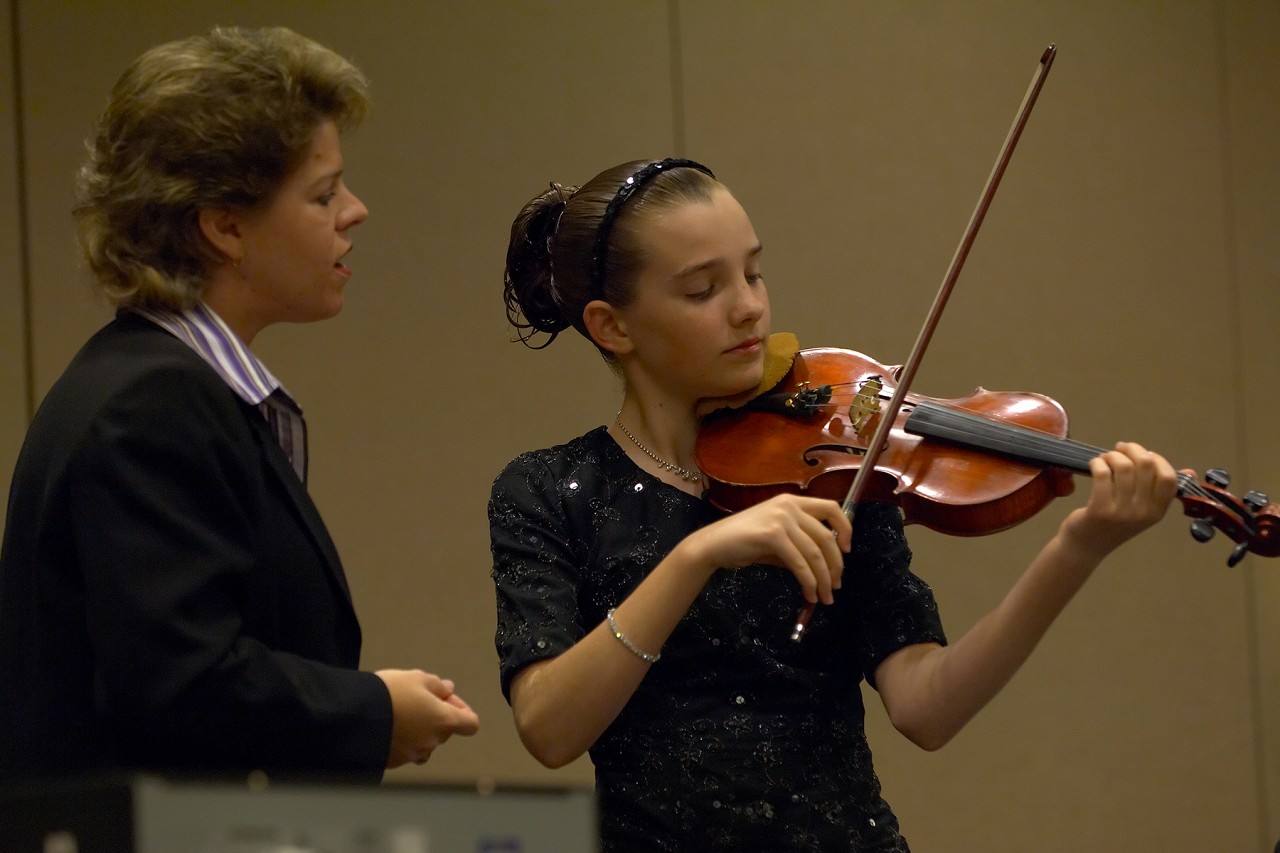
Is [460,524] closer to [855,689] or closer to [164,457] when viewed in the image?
[855,689]

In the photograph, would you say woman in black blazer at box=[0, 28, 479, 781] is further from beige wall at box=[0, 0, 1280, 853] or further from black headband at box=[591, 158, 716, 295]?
beige wall at box=[0, 0, 1280, 853]

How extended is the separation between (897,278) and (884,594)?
4.71 feet

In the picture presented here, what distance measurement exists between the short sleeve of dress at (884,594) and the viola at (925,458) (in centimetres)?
8

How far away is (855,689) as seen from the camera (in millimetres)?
1478

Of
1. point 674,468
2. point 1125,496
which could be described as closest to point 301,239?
point 674,468

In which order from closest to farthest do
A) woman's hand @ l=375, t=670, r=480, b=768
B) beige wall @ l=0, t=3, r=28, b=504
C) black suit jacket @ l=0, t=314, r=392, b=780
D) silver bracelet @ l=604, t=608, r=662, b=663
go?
black suit jacket @ l=0, t=314, r=392, b=780 < woman's hand @ l=375, t=670, r=480, b=768 < silver bracelet @ l=604, t=608, r=662, b=663 < beige wall @ l=0, t=3, r=28, b=504

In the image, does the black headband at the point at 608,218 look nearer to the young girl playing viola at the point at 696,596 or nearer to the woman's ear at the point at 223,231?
the young girl playing viola at the point at 696,596

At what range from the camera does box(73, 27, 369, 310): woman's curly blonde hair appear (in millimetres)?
1196

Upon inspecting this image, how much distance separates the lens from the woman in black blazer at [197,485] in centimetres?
107

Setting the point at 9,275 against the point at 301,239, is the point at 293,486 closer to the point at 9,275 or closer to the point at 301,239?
the point at 301,239

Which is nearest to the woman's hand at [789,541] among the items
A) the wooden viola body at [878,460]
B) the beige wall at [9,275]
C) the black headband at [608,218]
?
the wooden viola body at [878,460]

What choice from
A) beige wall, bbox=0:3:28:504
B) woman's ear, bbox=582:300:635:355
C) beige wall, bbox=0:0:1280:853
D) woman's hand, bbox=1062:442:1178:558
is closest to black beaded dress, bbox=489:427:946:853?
woman's ear, bbox=582:300:635:355

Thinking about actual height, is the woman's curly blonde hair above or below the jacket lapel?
above

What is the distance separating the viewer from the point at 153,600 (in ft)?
3.47
